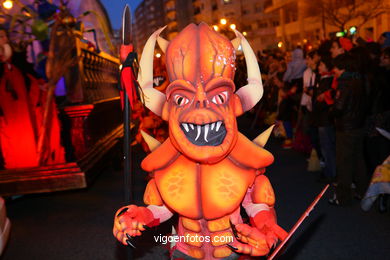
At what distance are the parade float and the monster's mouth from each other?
3092 millimetres

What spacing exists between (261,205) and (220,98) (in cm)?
53

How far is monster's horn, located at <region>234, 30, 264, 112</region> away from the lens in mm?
1930

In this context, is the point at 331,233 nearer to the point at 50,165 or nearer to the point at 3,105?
the point at 50,165

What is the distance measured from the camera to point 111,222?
Answer: 464 cm

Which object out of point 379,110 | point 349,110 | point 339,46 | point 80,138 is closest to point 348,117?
point 349,110

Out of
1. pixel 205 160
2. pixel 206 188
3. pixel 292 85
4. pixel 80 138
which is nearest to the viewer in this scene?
pixel 205 160

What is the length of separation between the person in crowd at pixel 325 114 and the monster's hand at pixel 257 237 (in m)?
3.24

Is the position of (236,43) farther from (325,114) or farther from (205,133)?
(325,114)

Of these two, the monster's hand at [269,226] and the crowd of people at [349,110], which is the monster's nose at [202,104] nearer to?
the monster's hand at [269,226]

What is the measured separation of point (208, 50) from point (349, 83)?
265cm

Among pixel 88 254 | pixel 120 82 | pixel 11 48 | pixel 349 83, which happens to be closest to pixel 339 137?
Answer: pixel 349 83

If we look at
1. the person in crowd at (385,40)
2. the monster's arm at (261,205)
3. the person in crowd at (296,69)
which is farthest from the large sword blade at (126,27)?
the person in crowd at (296,69)

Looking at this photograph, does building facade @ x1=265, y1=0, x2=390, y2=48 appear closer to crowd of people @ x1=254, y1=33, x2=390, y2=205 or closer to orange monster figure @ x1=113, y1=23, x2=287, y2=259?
crowd of people @ x1=254, y1=33, x2=390, y2=205

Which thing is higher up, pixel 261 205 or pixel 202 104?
pixel 202 104
